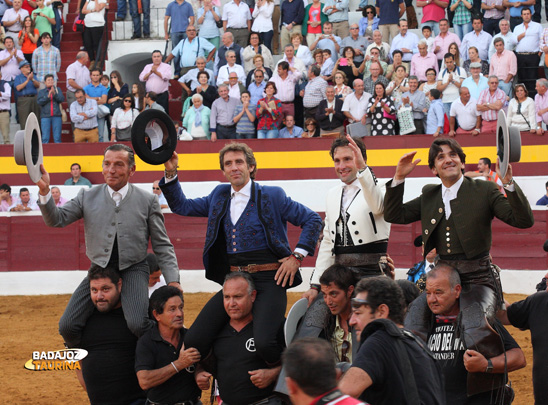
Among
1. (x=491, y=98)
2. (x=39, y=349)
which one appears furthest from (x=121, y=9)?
Answer: (x=39, y=349)

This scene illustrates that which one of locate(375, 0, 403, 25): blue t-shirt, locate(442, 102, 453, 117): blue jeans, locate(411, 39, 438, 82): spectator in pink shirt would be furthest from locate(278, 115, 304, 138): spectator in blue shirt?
locate(375, 0, 403, 25): blue t-shirt

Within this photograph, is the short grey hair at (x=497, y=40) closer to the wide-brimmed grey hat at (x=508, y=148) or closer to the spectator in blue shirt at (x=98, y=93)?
the spectator in blue shirt at (x=98, y=93)

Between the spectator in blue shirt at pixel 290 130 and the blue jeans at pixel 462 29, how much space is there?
2.98 m

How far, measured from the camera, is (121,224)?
513cm

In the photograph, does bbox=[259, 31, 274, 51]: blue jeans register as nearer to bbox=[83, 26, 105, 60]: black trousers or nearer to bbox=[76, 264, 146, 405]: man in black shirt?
bbox=[83, 26, 105, 60]: black trousers

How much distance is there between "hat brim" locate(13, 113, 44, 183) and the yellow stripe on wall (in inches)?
306

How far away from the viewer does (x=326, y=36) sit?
44.1ft

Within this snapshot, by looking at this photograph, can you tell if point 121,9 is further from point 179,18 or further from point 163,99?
point 163,99

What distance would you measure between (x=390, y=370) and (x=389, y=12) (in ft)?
36.4

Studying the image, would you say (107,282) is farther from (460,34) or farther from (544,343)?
(460,34)

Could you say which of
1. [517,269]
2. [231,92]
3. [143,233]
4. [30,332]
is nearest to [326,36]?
[231,92]

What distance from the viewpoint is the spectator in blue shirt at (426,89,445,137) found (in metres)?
11.9

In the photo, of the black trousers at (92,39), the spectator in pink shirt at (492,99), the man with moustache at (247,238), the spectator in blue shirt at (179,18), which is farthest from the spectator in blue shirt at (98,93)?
the man with moustache at (247,238)

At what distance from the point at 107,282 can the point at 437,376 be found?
90.1 inches
